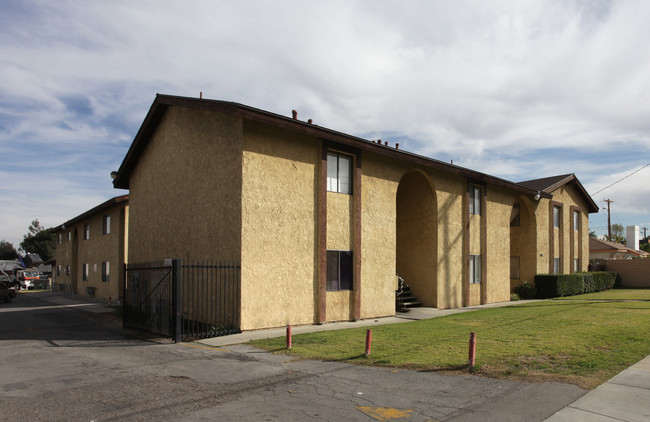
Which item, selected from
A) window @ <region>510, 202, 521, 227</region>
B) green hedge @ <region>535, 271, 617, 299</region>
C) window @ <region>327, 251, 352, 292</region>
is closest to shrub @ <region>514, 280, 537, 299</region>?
green hedge @ <region>535, 271, 617, 299</region>

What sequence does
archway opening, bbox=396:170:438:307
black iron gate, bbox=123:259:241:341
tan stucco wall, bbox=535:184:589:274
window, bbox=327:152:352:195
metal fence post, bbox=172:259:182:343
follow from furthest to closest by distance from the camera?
tan stucco wall, bbox=535:184:589:274
archway opening, bbox=396:170:438:307
window, bbox=327:152:352:195
black iron gate, bbox=123:259:241:341
metal fence post, bbox=172:259:182:343

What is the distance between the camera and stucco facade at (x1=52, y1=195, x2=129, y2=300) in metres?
26.3

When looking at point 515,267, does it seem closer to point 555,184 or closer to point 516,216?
point 516,216

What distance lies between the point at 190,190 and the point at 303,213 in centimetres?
413

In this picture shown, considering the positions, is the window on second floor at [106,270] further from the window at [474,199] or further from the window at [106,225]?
the window at [474,199]

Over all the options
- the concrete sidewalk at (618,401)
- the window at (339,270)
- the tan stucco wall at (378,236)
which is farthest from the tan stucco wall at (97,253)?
the concrete sidewalk at (618,401)

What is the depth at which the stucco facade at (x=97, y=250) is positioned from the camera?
26.3 metres

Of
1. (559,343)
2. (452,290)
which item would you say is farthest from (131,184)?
(559,343)

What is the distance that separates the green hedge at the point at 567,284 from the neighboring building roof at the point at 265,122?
5087mm

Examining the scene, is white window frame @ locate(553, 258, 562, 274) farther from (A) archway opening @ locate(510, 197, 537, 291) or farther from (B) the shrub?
(B) the shrub

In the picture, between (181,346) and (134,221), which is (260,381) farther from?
(134,221)

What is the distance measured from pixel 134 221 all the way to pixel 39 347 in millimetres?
10125

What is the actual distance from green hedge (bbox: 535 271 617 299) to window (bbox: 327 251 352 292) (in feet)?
50.9

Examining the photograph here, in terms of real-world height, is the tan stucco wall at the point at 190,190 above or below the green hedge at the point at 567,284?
above
